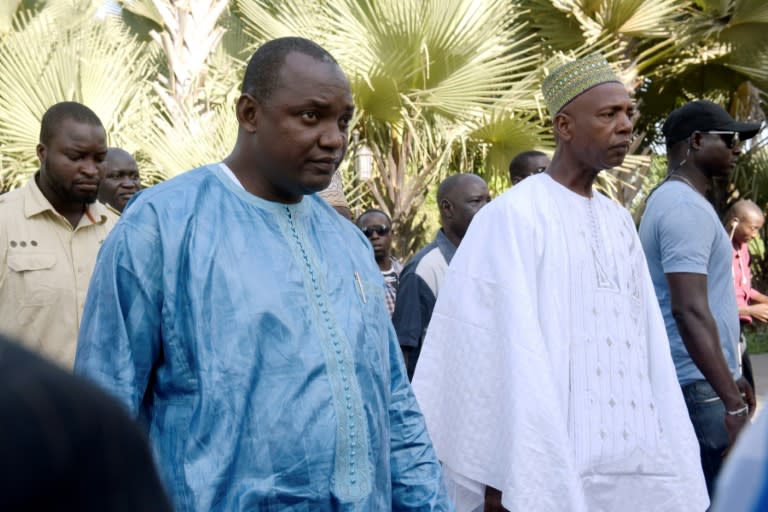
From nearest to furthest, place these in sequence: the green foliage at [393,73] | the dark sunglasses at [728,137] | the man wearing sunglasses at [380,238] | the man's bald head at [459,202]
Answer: the dark sunglasses at [728,137], the man's bald head at [459,202], the man wearing sunglasses at [380,238], the green foliage at [393,73]

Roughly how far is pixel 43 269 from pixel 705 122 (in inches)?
112

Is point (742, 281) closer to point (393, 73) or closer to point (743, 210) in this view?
point (743, 210)

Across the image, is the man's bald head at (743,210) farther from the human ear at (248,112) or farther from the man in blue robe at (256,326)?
the human ear at (248,112)

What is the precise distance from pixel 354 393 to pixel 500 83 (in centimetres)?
991

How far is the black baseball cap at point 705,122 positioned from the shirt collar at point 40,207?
252cm

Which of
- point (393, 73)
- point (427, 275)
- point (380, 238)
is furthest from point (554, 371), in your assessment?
point (393, 73)

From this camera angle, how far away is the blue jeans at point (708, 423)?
4918mm

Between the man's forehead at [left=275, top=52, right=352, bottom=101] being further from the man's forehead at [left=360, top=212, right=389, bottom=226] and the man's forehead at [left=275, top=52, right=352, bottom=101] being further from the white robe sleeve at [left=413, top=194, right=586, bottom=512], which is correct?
the man's forehead at [left=360, top=212, right=389, bottom=226]

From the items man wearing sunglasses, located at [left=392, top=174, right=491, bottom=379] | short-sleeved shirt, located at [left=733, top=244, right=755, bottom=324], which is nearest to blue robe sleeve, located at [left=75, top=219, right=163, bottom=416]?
man wearing sunglasses, located at [left=392, top=174, right=491, bottom=379]

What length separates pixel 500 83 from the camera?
1247 centimetres

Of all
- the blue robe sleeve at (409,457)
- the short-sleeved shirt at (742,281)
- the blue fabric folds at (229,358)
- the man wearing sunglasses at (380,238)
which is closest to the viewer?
the blue fabric folds at (229,358)

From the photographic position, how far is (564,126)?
14.4 feet

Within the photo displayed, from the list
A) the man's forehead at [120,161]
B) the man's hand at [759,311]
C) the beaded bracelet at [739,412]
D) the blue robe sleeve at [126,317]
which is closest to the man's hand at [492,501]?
the beaded bracelet at [739,412]

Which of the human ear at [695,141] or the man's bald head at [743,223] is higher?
the human ear at [695,141]
